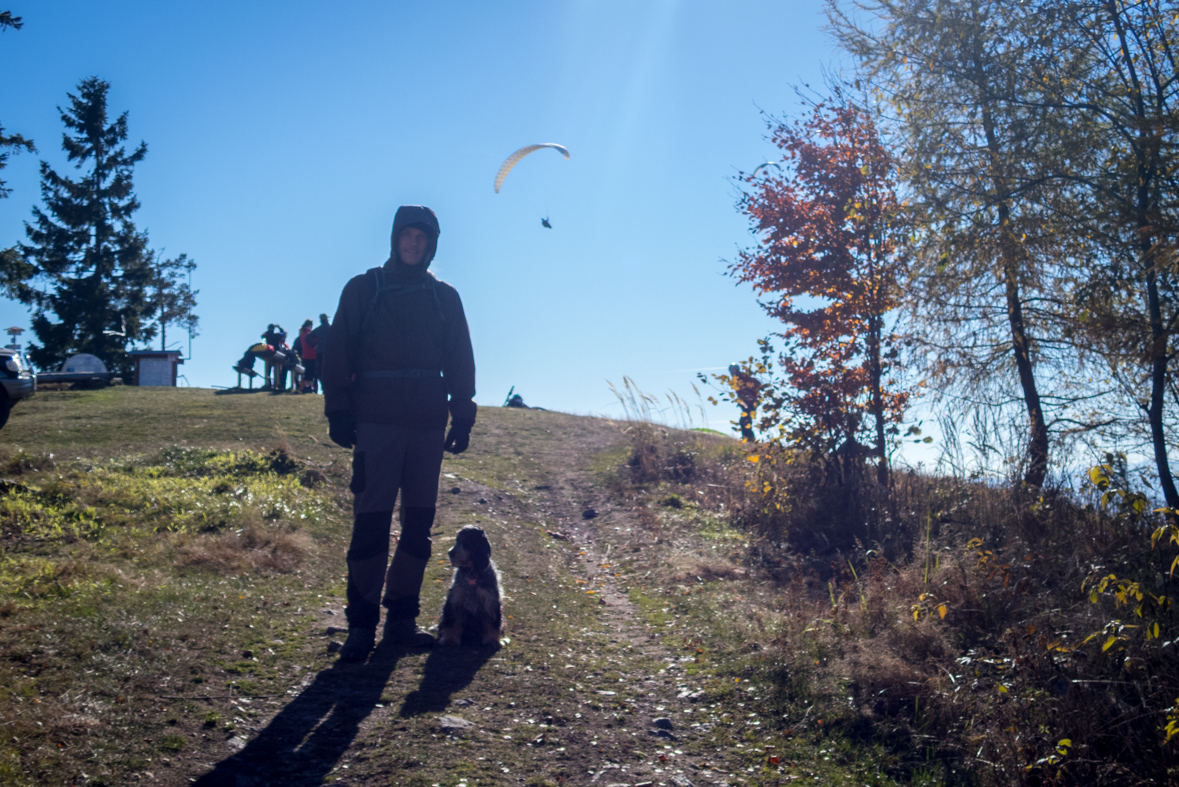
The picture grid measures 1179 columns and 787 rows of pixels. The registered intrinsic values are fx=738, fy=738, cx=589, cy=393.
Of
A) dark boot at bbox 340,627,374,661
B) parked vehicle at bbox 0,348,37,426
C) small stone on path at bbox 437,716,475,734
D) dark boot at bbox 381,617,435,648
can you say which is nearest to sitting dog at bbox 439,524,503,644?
dark boot at bbox 381,617,435,648

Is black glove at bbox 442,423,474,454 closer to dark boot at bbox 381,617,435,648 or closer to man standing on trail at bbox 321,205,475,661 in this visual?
man standing on trail at bbox 321,205,475,661

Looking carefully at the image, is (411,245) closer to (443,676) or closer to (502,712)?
(443,676)

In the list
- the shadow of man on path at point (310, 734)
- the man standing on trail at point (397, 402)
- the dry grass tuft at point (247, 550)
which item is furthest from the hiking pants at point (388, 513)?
the dry grass tuft at point (247, 550)

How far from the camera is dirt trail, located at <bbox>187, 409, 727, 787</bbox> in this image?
11.0 feet

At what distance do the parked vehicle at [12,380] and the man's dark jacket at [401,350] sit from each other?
341 inches

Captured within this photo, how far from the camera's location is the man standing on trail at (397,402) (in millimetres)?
4926

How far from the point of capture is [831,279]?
9641 millimetres

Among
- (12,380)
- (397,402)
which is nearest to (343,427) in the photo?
(397,402)

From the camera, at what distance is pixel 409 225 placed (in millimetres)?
5129

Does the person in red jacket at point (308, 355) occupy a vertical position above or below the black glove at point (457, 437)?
above

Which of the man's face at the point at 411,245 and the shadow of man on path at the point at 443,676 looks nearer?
the shadow of man on path at the point at 443,676

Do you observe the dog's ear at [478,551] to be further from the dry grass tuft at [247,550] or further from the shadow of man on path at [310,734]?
the dry grass tuft at [247,550]

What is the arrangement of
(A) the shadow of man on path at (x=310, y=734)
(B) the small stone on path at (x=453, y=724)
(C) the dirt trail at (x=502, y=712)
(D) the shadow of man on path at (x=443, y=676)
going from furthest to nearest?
1. (D) the shadow of man on path at (x=443, y=676)
2. (B) the small stone on path at (x=453, y=724)
3. (C) the dirt trail at (x=502, y=712)
4. (A) the shadow of man on path at (x=310, y=734)

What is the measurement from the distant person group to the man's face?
55.5 ft
